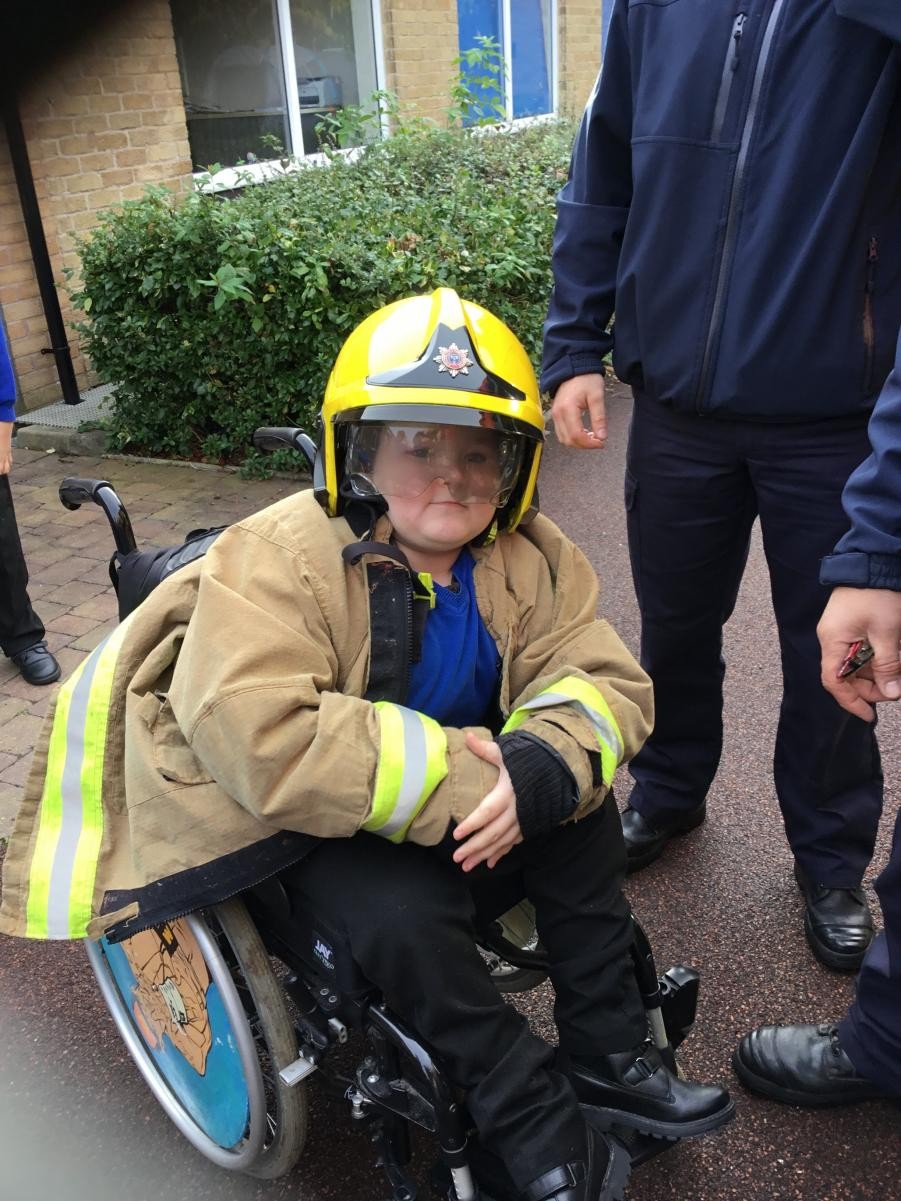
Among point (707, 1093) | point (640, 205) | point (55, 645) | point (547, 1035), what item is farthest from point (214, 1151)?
point (55, 645)

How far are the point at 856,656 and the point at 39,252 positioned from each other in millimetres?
6188

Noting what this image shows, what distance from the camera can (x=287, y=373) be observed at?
566 cm

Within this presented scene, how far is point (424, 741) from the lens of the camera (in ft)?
5.91

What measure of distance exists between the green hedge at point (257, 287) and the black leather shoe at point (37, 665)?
211 centimetres

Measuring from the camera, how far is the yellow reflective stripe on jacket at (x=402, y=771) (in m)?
1.75

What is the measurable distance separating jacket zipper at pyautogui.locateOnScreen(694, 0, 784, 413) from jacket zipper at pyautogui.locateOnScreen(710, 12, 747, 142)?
44mm

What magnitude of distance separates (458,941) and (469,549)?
767 mm

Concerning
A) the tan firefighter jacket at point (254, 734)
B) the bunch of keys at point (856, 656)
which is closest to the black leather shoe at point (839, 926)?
the tan firefighter jacket at point (254, 734)

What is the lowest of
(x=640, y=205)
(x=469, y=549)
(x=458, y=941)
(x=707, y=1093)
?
(x=707, y=1093)

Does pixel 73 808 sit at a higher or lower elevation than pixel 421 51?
lower

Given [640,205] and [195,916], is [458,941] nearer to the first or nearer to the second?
[195,916]

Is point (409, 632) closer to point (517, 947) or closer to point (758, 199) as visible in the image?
point (517, 947)

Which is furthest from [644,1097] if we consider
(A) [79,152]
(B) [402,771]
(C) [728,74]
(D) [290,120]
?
(D) [290,120]

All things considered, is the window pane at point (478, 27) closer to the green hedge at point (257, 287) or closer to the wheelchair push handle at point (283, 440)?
the green hedge at point (257, 287)
